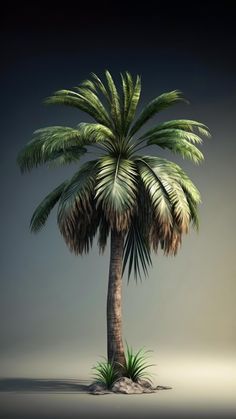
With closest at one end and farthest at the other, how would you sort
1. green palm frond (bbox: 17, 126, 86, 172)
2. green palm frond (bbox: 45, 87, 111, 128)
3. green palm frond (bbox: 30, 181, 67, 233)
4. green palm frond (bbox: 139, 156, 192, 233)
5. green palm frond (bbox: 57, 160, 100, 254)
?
green palm frond (bbox: 139, 156, 192, 233) → green palm frond (bbox: 57, 160, 100, 254) → green palm frond (bbox: 17, 126, 86, 172) → green palm frond (bbox: 45, 87, 111, 128) → green palm frond (bbox: 30, 181, 67, 233)

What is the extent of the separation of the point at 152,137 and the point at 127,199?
1705 millimetres

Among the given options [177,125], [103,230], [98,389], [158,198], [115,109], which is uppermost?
[115,109]

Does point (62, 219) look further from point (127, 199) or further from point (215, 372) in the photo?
point (215, 372)

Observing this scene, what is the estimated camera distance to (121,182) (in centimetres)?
1722

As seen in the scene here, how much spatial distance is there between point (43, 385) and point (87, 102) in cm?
538

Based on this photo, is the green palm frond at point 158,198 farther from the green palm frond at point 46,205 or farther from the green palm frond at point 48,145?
the green palm frond at point 46,205

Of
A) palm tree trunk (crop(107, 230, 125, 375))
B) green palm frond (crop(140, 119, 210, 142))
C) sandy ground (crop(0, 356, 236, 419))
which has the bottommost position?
sandy ground (crop(0, 356, 236, 419))

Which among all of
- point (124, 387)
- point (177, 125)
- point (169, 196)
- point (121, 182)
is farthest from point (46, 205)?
point (124, 387)

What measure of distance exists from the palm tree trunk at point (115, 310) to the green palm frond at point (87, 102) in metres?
2.17

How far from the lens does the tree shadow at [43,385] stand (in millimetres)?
17408

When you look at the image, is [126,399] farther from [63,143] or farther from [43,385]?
[63,143]

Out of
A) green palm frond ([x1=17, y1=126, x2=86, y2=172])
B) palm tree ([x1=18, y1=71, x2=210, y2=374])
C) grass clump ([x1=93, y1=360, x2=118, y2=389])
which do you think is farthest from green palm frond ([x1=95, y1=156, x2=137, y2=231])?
grass clump ([x1=93, y1=360, x2=118, y2=389])

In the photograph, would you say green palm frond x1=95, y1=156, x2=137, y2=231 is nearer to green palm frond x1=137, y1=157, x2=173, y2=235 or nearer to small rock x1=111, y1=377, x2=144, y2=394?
green palm frond x1=137, y1=157, x2=173, y2=235

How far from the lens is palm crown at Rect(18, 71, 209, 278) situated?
17.2 metres
